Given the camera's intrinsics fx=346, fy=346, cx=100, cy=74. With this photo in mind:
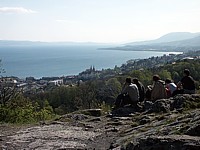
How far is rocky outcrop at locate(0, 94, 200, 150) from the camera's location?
5.75 metres

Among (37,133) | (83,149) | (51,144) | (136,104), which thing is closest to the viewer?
(83,149)

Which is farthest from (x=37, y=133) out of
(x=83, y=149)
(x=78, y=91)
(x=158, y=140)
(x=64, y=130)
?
(x=78, y=91)

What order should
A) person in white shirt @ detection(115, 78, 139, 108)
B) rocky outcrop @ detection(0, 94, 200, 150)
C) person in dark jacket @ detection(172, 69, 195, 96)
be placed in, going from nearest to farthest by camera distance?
rocky outcrop @ detection(0, 94, 200, 150) → person in white shirt @ detection(115, 78, 139, 108) → person in dark jacket @ detection(172, 69, 195, 96)

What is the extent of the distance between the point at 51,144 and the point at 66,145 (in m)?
0.40

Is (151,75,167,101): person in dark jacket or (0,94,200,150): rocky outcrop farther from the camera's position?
(151,75,167,101): person in dark jacket

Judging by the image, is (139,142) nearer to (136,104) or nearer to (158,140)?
(158,140)

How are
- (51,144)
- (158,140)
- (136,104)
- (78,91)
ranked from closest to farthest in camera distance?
(158,140) → (51,144) → (136,104) → (78,91)

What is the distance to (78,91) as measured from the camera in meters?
45.9

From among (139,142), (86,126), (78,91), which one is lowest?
(78,91)

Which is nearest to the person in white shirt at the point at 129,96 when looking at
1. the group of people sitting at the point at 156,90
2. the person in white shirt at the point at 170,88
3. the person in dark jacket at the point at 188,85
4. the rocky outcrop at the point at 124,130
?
the group of people sitting at the point at 156,90

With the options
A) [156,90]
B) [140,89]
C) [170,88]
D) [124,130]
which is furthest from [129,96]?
[124,130]

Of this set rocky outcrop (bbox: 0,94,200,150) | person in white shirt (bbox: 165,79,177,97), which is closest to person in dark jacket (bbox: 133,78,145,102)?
rocky outcrop (bbox: 0,94,200,150)

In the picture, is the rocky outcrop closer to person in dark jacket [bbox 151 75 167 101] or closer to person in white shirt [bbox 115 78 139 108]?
person in white shirt [bbox 115 78 139 108]

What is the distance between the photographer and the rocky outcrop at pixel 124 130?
5754mm
